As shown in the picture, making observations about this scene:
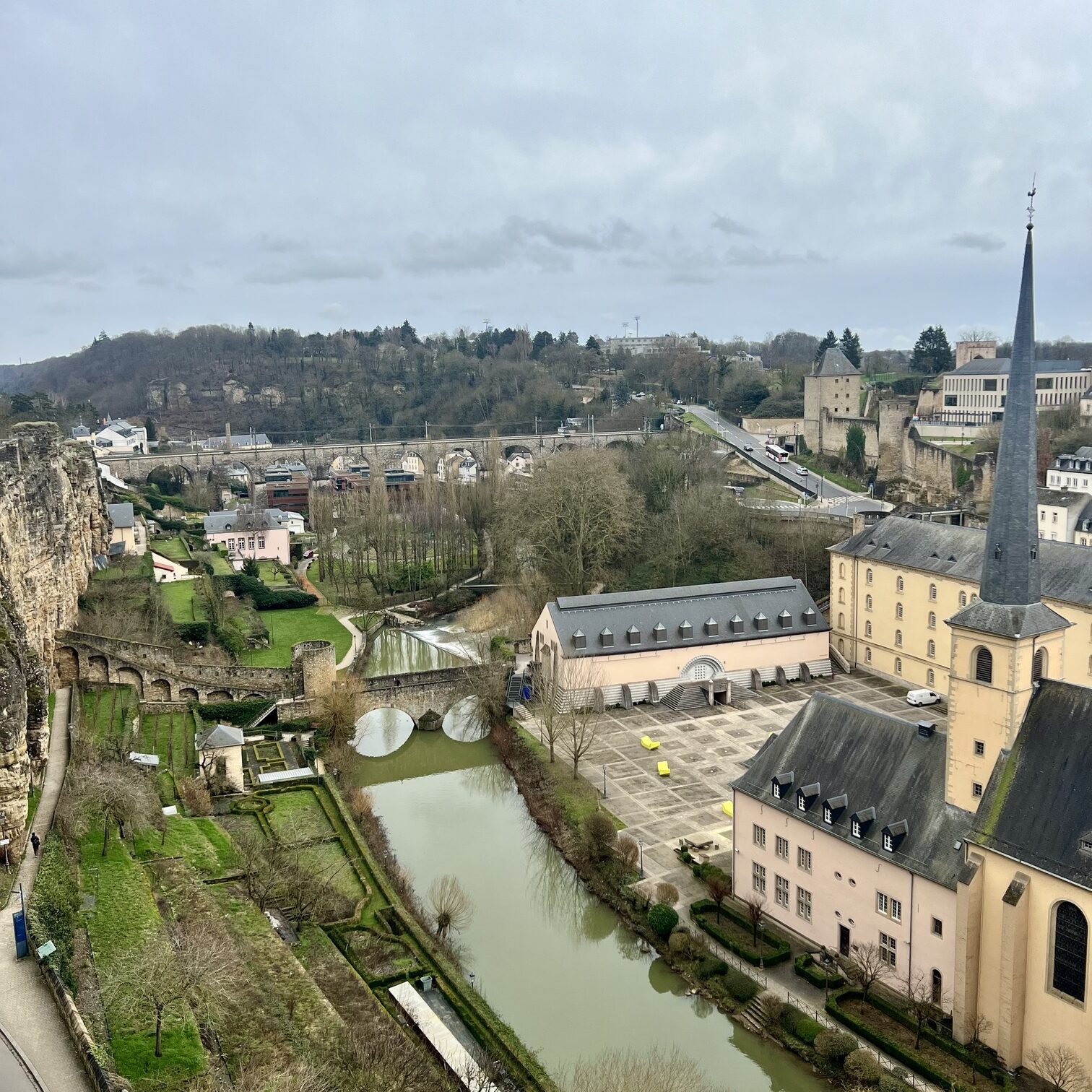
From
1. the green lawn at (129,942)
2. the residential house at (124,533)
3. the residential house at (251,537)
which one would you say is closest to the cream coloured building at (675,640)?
the green lawn at (129,942)

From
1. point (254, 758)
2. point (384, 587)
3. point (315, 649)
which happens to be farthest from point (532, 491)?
point (254, 758)

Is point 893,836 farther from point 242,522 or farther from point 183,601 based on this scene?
point 242,522

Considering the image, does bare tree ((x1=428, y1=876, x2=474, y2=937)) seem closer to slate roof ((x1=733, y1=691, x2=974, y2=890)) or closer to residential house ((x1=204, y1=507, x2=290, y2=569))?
slate roof ((x1=733, y1=691, x2=974, y2=890))

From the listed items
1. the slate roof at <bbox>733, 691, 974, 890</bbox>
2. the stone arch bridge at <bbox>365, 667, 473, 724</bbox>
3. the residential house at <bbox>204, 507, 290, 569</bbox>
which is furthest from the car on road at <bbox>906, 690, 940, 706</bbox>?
the residential house at <bbox>204, 507, 290, 569</bbox>

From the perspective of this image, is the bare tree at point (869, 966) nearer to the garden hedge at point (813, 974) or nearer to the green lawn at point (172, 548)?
the garden hedge at point (813, 974)

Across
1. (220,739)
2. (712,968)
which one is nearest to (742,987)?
(712,968)

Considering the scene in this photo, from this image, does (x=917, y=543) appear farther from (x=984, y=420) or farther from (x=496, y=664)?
(x=984, y=420)
